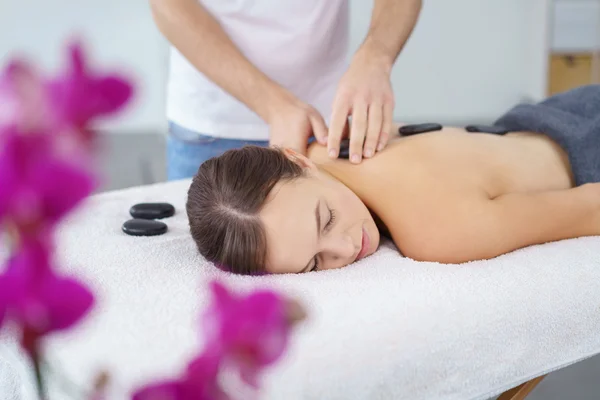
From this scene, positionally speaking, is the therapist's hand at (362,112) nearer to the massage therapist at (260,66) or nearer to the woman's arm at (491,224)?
the massage therapist at (260,66)

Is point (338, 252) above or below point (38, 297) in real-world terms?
below

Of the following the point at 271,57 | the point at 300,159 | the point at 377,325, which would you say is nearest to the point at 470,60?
the point at 271,57

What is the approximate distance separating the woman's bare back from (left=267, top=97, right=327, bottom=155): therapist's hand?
4cm

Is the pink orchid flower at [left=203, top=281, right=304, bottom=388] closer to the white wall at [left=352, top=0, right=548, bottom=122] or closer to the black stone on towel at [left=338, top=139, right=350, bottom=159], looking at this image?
the black stone on towel at [left=338, top=139, right=350, bottom=159]

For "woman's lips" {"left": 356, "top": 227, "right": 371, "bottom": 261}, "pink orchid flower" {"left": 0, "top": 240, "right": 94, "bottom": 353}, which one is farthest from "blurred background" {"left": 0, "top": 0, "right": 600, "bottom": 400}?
"pink orchid flower" {"left": 0, "top": 240, "right": 94, "bottom": 353}

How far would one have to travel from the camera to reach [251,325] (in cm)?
22

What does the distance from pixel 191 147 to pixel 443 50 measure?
12.3 feet

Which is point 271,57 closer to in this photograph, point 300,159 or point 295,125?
point 295,125

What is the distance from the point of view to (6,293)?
21 cm

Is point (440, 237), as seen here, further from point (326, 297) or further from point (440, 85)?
point (440, 85)

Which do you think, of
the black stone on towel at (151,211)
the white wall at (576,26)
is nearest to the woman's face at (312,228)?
the black stone on towel at (151,211)

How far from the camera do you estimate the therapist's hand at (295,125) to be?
1443 millimetres

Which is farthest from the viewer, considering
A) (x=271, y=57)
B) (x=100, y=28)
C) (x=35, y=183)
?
(x=100, y=28)

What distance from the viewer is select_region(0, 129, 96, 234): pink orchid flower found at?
7.8 inches
